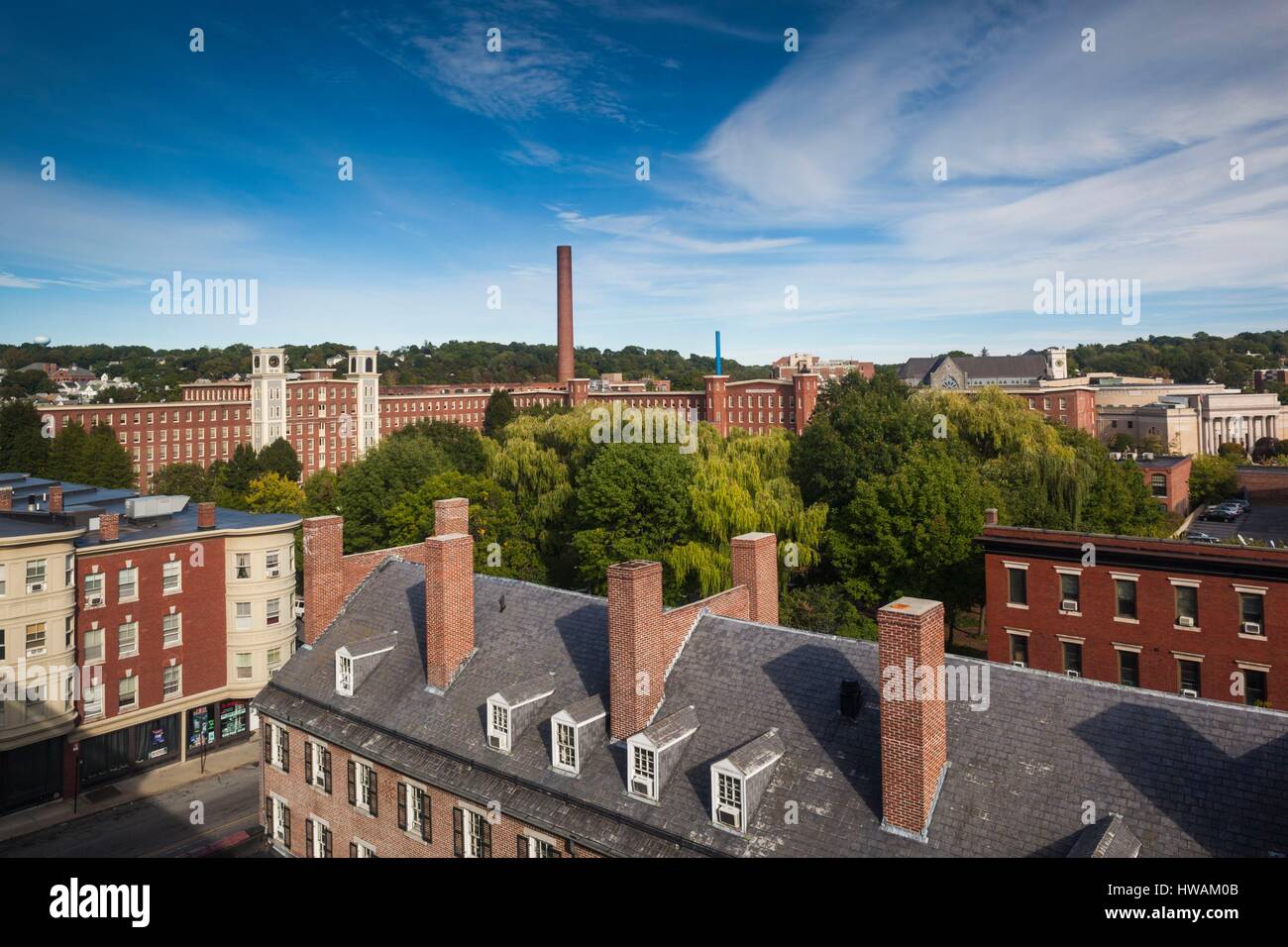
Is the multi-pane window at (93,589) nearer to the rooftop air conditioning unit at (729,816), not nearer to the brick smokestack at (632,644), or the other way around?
the brick smokestack at (632,644)

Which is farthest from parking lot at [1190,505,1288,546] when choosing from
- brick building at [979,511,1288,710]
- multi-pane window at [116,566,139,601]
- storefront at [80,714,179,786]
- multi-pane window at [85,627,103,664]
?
multi-pane window at [85,627,103,664]

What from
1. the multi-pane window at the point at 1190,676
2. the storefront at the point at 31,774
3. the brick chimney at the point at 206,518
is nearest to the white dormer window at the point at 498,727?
the storefront at the point at 31,774

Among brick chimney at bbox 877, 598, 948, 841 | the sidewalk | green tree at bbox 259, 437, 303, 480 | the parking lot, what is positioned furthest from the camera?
green tree at bbox 259, 437, 303, 480

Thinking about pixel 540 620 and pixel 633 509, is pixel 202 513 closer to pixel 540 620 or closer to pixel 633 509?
pixel 633 509

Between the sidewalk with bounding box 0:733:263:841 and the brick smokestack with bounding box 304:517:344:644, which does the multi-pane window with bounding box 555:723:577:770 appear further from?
the sidewalk with bounding box 0:733:263:841
